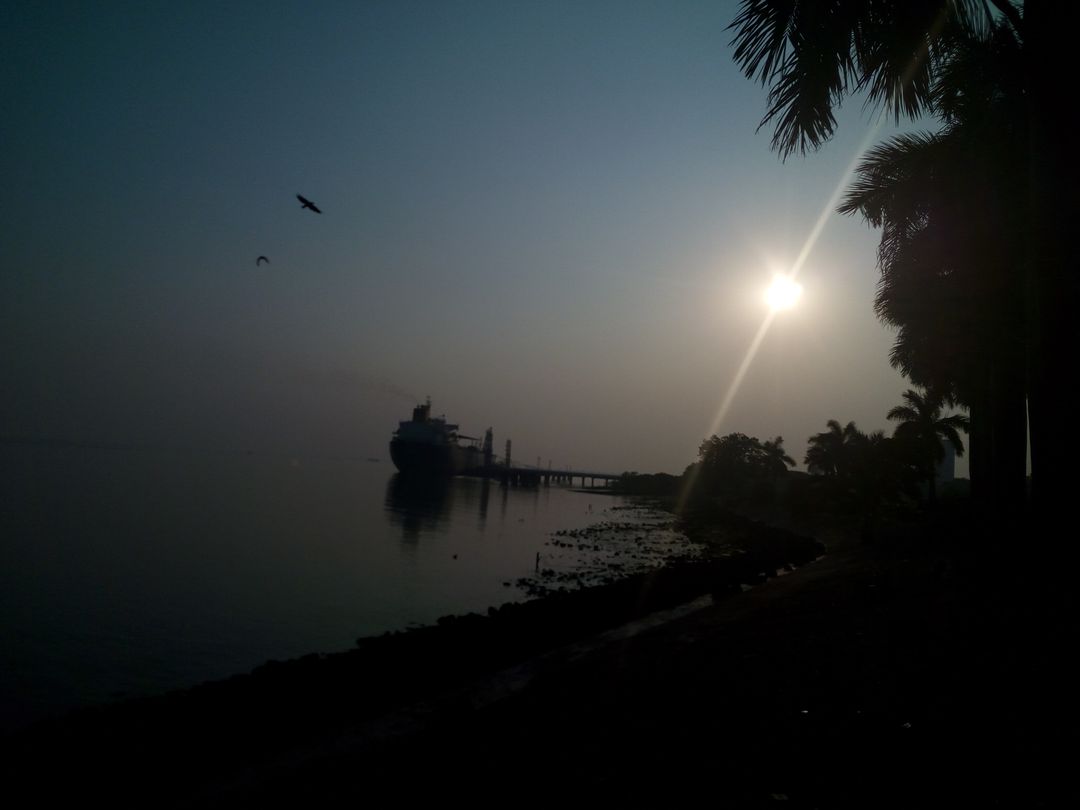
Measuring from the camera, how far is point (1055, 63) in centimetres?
622

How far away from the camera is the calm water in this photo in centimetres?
1571

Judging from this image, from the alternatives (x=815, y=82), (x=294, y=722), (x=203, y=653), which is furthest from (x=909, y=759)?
(x=203, y=653)

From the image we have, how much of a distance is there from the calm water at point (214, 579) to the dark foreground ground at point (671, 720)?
5.06m

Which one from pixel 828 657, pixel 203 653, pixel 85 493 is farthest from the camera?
pixel 85 493

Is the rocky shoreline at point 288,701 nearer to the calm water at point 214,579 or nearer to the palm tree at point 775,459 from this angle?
the calm water at point 214,579

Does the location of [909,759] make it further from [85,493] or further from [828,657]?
[85,493]

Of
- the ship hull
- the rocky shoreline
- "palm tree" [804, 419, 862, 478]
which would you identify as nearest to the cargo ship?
the ship hull

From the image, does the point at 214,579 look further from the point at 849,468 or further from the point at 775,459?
the point at 775,459

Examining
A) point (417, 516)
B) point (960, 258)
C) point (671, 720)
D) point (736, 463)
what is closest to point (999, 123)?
point (960, 258)

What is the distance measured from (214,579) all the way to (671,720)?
959 inches

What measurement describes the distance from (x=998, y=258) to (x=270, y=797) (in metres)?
14.2

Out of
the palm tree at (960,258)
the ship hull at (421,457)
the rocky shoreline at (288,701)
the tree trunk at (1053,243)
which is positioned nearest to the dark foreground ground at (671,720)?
the rocky shoreline at (288,701)

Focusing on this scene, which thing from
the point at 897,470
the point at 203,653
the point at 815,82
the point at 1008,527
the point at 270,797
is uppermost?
the point at 815,82

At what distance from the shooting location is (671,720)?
6.93m
